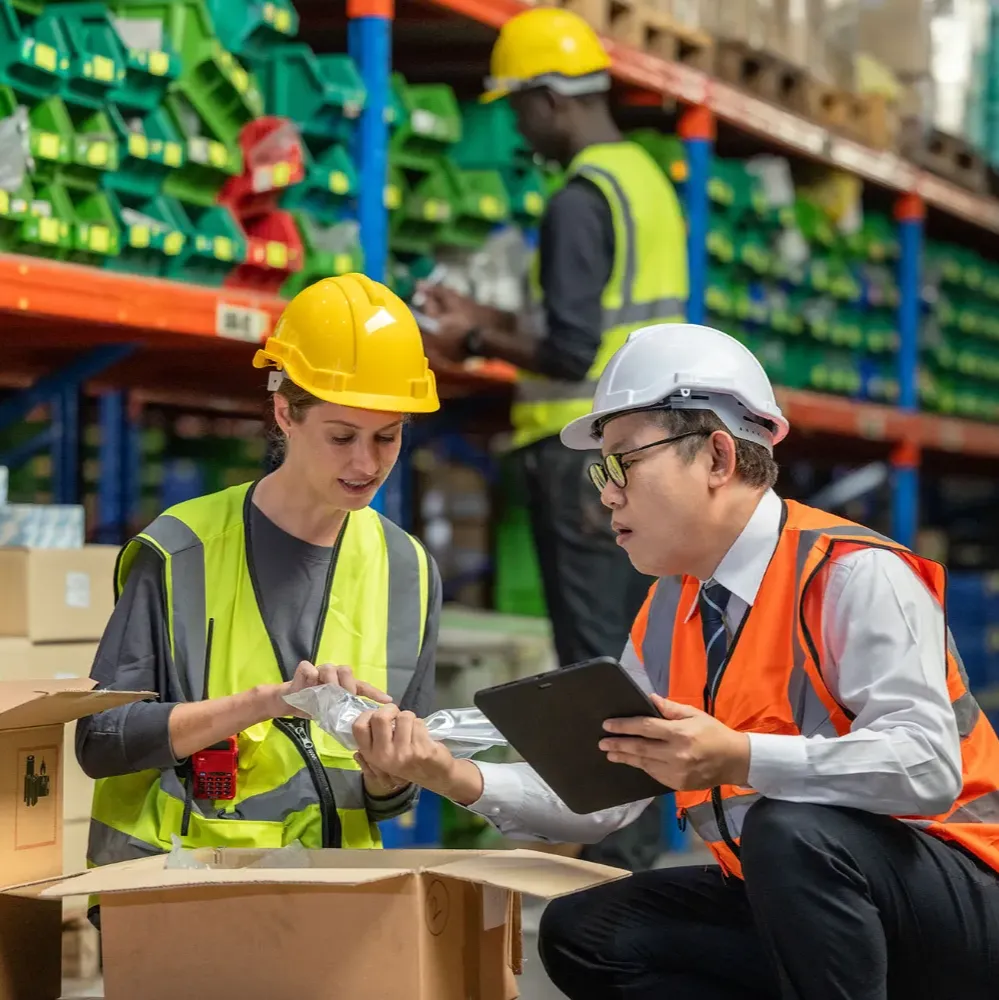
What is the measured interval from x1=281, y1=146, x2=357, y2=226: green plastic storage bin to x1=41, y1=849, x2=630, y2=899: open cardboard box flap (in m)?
1.97

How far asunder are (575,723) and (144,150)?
1.88m

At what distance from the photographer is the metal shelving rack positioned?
3.32 meters

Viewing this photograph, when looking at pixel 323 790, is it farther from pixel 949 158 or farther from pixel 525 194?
pixel 949 158

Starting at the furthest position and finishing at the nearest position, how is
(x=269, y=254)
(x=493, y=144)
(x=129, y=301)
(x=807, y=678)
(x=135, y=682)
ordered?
(x=493, y=144)
(x=269, y=254)
(x=129, y=301)
(x=135, y=682)
(x=807, y=678)

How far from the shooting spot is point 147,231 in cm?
332

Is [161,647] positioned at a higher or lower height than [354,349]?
lower

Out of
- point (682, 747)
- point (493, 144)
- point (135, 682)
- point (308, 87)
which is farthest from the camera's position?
point (493, 144)

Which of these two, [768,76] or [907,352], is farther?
[907,352]

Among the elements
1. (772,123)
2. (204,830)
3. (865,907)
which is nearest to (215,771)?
(204,830)

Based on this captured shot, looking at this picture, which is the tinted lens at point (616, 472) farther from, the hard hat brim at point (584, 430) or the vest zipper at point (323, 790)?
the vest zipper at point (323, 790)

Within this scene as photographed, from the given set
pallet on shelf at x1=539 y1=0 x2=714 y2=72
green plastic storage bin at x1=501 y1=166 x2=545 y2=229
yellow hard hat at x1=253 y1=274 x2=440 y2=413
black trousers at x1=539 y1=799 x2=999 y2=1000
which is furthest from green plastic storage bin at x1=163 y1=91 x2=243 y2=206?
black trousers at x1=539 y1=799 x2=999 y2=1000

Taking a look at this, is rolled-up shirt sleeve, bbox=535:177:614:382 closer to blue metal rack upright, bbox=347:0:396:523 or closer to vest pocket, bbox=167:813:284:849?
blue metal rack upright, bbox=347:0:396:523

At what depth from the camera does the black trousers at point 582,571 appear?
4.11 meters

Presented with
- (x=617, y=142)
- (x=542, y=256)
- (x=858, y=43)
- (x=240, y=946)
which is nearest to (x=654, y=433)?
(x=240, y=946)
